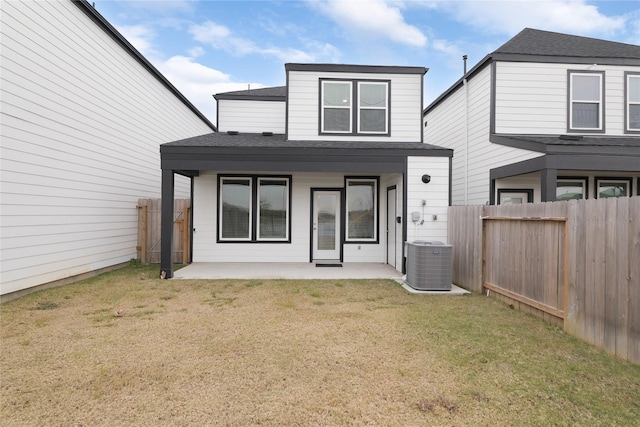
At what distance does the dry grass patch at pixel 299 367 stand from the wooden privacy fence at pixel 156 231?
4086 mm

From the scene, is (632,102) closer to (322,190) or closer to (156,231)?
(322,190)

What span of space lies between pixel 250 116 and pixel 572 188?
10.8m

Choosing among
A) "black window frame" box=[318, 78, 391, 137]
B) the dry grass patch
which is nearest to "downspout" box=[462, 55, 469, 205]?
"black window frame" box=[318, 78, 391, 137]

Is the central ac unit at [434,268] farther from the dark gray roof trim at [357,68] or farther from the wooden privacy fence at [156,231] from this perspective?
the wooden privacy fence at [156,231]

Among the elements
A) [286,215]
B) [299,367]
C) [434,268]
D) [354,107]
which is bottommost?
[299,367]

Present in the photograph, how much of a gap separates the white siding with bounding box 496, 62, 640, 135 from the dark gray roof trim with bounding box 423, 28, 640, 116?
0.50ft

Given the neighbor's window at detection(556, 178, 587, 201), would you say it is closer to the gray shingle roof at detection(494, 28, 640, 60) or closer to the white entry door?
the gray shingle roof at detection(494, 28, 640, 60)

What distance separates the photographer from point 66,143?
22.6 feet

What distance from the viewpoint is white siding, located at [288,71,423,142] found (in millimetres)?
9234

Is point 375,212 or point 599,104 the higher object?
point 599,104

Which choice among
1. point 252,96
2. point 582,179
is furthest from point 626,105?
point 252,96

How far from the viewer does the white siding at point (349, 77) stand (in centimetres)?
923

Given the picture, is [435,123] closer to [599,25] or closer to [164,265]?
[599,25]

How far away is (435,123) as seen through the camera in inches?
508
